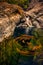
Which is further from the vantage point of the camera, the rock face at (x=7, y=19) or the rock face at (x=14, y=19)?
the rock face at (x=14, y=19)

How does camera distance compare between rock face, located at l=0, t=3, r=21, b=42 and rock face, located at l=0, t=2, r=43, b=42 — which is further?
rock face, located at l=0, t=2, r=43, b=42

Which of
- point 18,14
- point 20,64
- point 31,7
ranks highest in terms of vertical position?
point 20,64

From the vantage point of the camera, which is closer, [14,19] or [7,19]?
[7,19]

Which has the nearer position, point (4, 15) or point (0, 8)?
point (4, 15)

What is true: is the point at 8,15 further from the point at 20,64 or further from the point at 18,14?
the point at 20,64

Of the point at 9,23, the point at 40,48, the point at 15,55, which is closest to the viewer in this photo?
the point at 15,55

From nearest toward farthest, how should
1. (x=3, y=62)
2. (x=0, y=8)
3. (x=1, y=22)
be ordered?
(x=3, y=62), (x=1, y=22), (x=0, y=8)

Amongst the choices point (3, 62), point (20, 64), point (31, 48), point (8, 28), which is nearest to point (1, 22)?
point (8, 28)

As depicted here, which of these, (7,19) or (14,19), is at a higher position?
(7,19)
